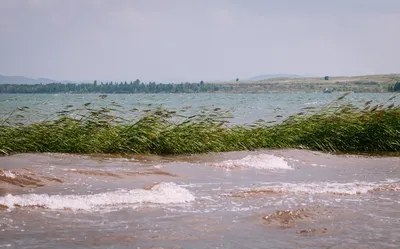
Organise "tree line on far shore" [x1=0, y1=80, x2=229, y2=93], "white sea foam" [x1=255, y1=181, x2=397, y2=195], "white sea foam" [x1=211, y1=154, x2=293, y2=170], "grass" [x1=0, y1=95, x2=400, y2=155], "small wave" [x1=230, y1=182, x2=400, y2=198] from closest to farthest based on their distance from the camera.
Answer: "small wave" [x1=230, y1=182, x2=400, y2=198]
"white sea foam" [x1=255, y1=181, x2=397, y2=195]
"white sea foam" [x1=211, y1=154, x2=293, y2=170]
"grass" [x1=0, y1=95, x2=400, y2=155]
"tree line on far shore" [x1=0, y1=80, x2=229, y2=93]

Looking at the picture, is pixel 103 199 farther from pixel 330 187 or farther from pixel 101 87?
pixel 101 87

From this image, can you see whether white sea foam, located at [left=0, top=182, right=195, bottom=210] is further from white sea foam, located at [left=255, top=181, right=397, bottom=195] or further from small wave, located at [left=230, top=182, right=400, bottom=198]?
white sea foam, located at [left=255, top=181, right=397, bottom=195]

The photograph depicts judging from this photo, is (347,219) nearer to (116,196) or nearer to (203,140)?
(116,196)

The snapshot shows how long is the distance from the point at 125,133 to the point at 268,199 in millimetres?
8059

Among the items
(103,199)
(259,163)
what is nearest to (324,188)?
(259,163)

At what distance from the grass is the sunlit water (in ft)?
3.91

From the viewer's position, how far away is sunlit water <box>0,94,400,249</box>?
782cm

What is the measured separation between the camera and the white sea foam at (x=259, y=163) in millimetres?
15773

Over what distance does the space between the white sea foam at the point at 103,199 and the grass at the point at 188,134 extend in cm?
646

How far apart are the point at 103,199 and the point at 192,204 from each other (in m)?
1.57

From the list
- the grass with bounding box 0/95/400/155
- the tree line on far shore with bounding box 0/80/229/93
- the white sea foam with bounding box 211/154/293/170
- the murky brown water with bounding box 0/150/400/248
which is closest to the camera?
the murky brown water with bounding box 0/150/400/248

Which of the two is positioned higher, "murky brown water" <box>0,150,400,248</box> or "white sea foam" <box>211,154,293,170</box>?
"murky brown water" <box>0,150,400,248</box>

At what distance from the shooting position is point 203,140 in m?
18.5

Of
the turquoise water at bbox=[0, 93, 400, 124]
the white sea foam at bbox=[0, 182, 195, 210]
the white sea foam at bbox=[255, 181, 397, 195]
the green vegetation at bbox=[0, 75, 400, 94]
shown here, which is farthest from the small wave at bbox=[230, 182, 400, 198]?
the green vegetation at bbox=[0, 75, 400, 94]
